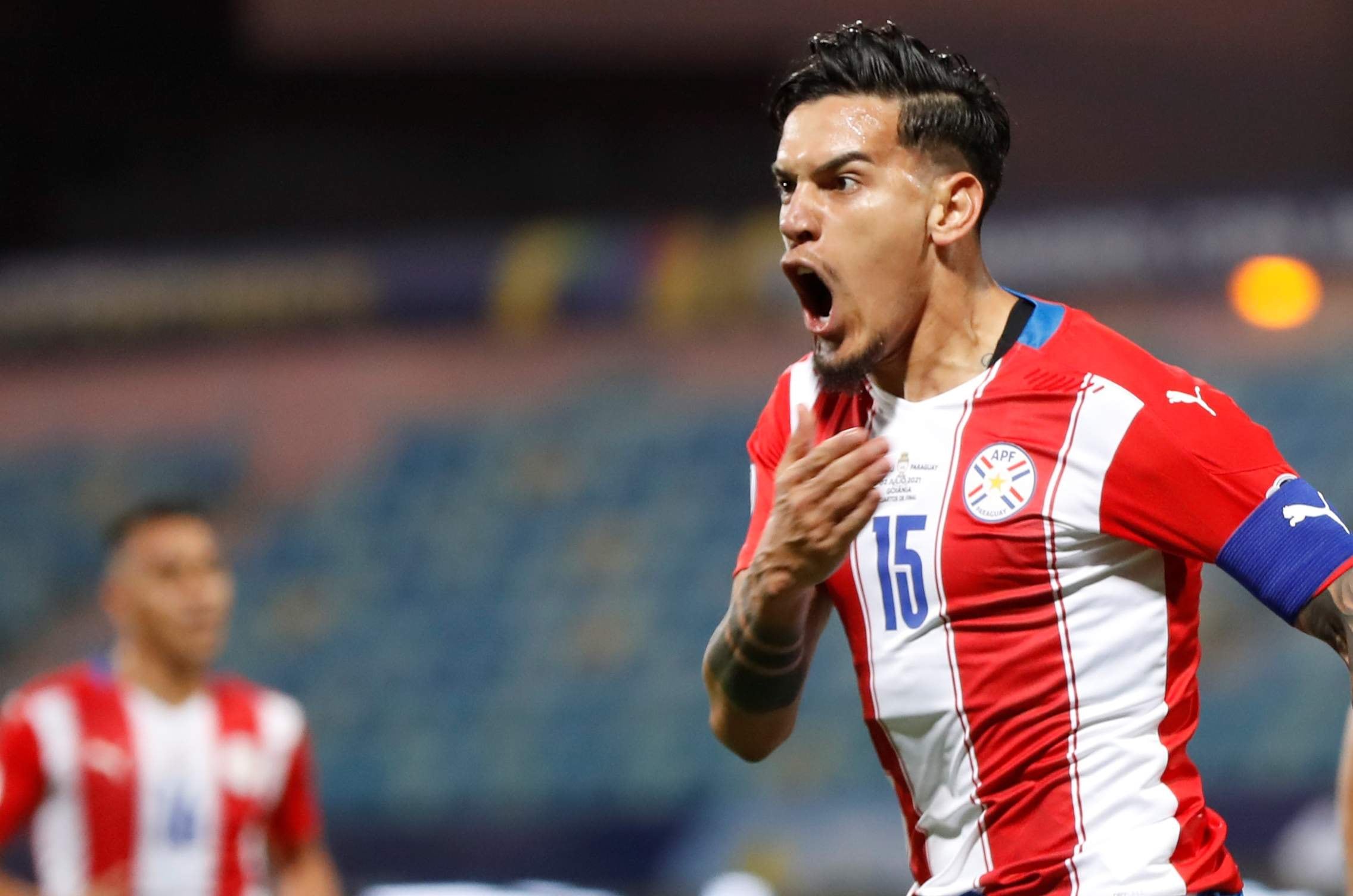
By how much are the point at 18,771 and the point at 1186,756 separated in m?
3.08

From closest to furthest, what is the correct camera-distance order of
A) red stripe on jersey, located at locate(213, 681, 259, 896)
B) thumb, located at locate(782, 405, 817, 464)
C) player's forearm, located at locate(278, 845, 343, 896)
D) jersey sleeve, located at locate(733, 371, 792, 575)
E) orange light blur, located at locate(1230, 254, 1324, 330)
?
thumb, located at locate(782, 405, 817, 464), jersey sleeve, located at locate(733, 371, 792, 575), red stripe on jersey, located at locate(213, 681, 259, 896), player's forearm, located at locate(278, 845, 343, 896), orange light blur, located at locate(1230, 254, 1324, 330)

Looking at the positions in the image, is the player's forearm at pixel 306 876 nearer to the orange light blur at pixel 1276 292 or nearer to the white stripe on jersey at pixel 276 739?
the white stripe on jersey at pixel 276 739

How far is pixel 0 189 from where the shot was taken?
12.3 meters

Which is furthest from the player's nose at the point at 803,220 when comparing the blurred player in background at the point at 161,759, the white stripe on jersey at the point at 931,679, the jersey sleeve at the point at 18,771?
the jersey sleeve at the point at 18,771

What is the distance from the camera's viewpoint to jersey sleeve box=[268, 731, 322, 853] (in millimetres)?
4535

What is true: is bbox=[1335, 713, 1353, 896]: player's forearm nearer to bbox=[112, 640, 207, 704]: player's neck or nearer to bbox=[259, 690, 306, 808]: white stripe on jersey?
bbox=[259, 690, 306, 808]: white stripe on jersey

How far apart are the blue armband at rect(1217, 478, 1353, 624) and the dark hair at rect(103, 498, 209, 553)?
316 centimetres

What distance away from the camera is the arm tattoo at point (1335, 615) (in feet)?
6.94

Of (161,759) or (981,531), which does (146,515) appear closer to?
(161,759)

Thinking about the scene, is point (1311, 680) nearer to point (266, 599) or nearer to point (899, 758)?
point (266, 599)

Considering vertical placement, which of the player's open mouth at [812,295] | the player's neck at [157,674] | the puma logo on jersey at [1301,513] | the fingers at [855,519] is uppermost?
the player's open mouth at [812,295]

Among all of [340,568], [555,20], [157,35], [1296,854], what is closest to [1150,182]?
[555,20]

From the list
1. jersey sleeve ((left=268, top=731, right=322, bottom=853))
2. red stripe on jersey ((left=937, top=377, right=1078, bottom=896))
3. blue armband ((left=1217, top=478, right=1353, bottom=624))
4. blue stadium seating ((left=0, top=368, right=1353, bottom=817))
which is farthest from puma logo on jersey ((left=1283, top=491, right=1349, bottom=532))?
blue stadium seating ((left=0, top=368, right=1353, bottom=817))

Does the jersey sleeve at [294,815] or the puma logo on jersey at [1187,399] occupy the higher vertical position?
the puma logo on jersey at [1187,399]
